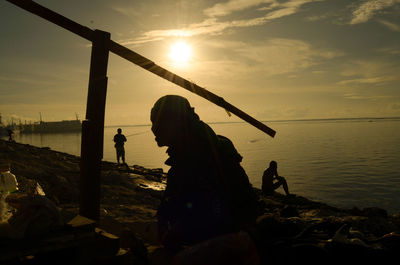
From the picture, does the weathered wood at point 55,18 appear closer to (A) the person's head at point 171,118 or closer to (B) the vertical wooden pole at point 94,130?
(B) the vertical wooden pole at point 94,130

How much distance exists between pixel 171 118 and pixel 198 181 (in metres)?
0.63

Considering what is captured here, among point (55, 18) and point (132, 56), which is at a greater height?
point (55, 18)

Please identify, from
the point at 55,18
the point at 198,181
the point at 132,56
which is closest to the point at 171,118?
the point at 198,181

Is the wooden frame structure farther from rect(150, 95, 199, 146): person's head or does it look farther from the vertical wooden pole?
rect(150, 95, 199, 146): person's head

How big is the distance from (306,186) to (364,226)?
1686 cm

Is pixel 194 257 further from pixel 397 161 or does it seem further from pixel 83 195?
pixel 397 161

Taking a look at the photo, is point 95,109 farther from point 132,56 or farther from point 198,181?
point 198,181

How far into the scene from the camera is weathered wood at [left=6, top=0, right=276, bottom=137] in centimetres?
293

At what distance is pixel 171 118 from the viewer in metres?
2.65

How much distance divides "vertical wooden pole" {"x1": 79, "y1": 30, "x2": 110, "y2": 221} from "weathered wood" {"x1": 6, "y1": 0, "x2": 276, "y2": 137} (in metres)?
0.13

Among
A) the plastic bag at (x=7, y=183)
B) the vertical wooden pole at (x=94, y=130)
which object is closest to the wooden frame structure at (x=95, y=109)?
the vertical wooden pole at (x=94, y=130)

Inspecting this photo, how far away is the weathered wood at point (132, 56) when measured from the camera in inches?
115

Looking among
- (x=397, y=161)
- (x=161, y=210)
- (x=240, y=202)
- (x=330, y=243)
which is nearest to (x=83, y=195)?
(x=161, y=210)

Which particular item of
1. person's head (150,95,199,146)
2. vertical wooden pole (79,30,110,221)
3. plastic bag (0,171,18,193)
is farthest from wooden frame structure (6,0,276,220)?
plastic bag (0,171,18,193)
